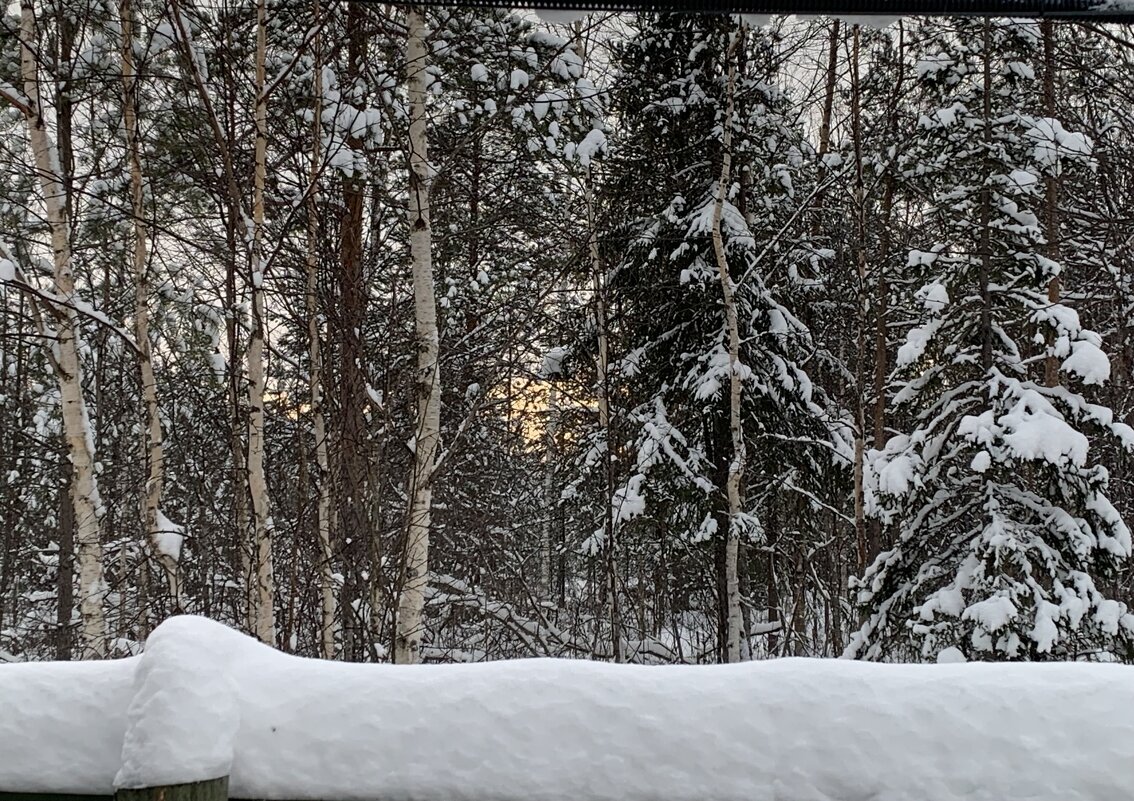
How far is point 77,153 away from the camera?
8.39 metres

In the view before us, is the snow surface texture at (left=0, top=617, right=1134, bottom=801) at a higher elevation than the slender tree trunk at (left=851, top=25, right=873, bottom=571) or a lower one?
lower

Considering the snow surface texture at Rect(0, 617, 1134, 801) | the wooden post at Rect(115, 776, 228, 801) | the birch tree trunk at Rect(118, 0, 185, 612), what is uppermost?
the birch tree trunk at Rect(118, 0, 185, 612)

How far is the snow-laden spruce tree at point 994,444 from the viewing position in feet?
21.0

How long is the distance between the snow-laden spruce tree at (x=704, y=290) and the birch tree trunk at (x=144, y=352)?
4.82 metres

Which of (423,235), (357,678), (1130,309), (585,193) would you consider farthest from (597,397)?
(357,678)

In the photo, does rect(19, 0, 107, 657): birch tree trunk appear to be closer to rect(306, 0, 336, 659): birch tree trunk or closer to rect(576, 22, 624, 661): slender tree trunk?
rect(306, 0, 336, 659): birch tree trunk

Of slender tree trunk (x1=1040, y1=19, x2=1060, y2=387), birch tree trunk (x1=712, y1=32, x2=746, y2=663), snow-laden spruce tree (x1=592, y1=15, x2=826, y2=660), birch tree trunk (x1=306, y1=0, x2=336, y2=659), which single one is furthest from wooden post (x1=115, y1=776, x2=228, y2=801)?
birch tree trunk (x1=712, y1=32, x2=746, y2=663)

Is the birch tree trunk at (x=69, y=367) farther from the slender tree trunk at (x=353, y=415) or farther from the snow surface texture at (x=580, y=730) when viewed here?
the snow surface texture at (x=580, y=730)

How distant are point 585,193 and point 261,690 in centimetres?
853

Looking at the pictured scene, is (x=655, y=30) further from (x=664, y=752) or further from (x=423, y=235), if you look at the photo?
(x=664, y=752)

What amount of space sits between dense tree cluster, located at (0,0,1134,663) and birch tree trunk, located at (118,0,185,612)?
0.04m

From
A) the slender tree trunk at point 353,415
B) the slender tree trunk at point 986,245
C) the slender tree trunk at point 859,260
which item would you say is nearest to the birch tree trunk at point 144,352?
the slender tree trunk at point 353,415

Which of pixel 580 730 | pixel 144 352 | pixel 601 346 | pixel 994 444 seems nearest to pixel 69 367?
pixel 144 352

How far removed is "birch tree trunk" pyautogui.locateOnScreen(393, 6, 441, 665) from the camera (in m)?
5.52
